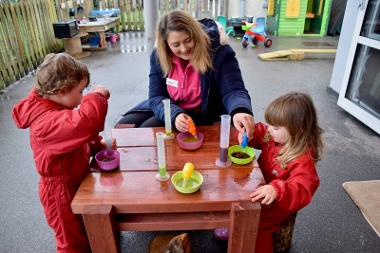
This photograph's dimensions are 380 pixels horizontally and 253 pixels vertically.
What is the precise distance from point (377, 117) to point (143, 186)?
287 centimetres

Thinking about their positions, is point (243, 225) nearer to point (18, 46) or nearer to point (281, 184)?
point (281, 184)

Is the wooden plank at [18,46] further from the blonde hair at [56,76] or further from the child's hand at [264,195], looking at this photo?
the child's hand at [264,195]

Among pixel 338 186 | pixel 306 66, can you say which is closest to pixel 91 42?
pixel 306 66

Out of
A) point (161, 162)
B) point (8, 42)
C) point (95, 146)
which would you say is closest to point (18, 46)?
point (8, 42)

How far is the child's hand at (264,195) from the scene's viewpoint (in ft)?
3.67

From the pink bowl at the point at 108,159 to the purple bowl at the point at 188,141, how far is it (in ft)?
1.02

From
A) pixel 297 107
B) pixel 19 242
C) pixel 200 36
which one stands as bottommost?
pixel 19 242

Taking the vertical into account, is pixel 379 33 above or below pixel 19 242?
above

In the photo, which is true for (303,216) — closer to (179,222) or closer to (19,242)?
(179,222)

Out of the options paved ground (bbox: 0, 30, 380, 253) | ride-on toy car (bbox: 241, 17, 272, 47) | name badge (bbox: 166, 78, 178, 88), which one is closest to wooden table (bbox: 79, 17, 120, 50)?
paved ground (bbox: 0, 30, 380, 253)

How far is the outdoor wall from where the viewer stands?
28.9ft

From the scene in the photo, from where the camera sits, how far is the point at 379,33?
312 centimetres

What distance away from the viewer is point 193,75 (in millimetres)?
1884

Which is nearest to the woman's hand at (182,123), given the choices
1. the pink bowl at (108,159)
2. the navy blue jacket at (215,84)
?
the navy blue jacket at (215,84)
